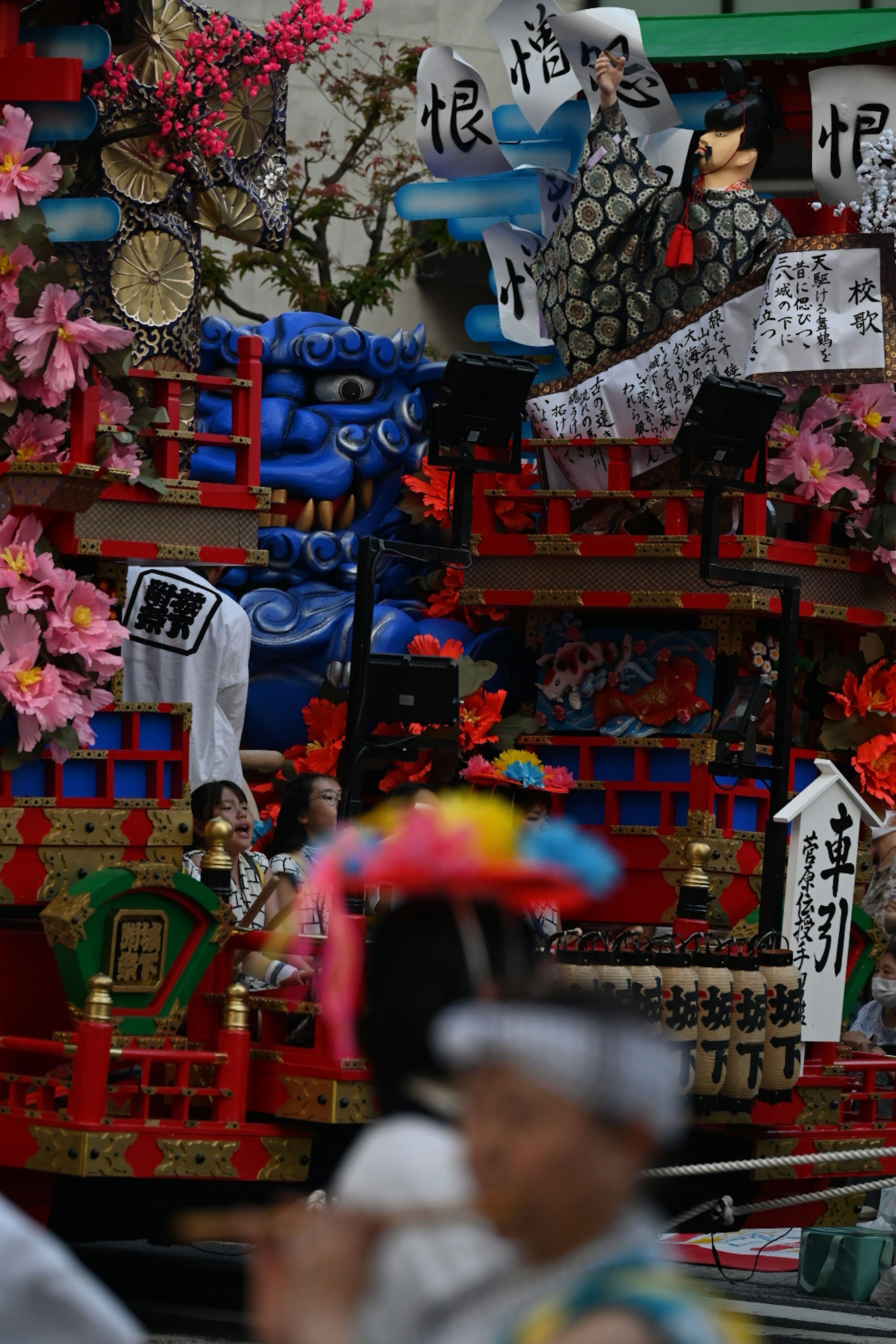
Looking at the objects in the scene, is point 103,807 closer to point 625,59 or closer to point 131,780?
point 131,780

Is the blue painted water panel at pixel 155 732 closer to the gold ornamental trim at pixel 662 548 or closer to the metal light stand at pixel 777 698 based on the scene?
the metal light stand at pixel 777 698

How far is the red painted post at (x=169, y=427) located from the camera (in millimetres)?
7125

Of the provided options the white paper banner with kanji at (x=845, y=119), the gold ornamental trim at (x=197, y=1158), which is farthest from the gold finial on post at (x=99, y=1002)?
the white paper banner with kanji at (x=845, y=119)

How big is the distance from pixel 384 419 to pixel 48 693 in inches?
177

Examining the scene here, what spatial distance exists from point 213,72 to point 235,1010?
343 cm

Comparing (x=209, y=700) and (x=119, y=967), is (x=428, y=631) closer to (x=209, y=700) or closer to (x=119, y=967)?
(x=209, y=700)

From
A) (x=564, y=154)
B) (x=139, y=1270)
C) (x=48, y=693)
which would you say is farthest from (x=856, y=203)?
(x=139, y=1270)

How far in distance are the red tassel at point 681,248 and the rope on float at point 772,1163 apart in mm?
4042

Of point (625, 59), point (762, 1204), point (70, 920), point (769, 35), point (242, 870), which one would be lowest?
point (762, 1204)

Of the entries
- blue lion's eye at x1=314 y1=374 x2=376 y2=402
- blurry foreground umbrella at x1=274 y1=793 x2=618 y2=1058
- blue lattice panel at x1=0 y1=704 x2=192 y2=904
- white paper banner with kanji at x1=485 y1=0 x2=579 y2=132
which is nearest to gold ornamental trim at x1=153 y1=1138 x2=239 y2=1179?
blue lattice panel at x1=0 y1=704 x2=192 y2=904

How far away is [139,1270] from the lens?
25.4 ft

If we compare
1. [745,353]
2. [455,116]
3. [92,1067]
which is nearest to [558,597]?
[745,353]

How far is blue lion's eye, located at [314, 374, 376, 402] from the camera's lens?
1069 cm

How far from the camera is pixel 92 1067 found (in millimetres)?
5895
